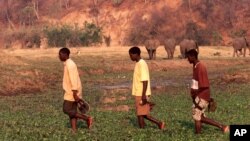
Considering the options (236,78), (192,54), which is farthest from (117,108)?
(236,78)

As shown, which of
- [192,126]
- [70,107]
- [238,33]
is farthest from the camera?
[238,33]

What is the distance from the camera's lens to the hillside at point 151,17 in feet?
262

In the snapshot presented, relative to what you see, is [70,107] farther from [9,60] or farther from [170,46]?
[170,46]

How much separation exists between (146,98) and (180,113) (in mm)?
4800

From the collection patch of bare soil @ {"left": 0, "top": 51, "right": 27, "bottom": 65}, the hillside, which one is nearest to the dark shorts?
patch of bare soil @ {"left": 0, "top": 51, "right": 27, "bottom": 65}

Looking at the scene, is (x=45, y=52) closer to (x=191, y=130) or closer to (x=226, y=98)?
(x=226, y=98)

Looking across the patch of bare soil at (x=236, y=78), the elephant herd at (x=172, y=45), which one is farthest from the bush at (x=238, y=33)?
the patch of bare soil at (x=236, y=78)

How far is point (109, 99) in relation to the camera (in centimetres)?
2547

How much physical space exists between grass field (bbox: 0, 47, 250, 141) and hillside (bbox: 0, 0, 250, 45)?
29602 mm

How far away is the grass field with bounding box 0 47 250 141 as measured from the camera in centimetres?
1327

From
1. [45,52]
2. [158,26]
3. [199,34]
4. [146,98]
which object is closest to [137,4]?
[158,26]

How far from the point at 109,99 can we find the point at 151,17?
6036 cm

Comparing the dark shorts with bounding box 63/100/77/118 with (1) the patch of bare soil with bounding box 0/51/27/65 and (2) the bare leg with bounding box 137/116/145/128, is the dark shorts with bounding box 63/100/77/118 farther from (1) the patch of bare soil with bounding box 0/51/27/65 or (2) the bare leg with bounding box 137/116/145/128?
(1) the patch of bare soil with bounding box 0/51/27/65

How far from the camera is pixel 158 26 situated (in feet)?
273
